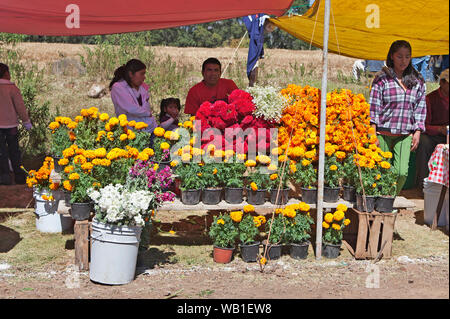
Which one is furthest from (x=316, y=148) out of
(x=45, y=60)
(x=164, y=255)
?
(x=45, y=60)

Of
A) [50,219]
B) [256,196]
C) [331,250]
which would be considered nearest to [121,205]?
[256,196]

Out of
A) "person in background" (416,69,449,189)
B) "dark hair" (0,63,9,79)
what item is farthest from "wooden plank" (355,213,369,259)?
"dark hair" (0,63,9,79)

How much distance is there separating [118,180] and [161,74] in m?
10.0

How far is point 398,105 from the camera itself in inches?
193

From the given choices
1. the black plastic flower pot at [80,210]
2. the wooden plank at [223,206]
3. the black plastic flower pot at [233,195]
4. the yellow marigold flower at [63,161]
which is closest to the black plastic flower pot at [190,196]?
the wooden plank at [223,206]

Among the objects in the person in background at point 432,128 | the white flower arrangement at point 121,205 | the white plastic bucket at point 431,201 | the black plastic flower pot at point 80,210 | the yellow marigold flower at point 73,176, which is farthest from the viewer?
the person in background at point 432,128

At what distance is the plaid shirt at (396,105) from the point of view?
4.88 meters

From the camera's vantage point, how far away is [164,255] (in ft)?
15.2

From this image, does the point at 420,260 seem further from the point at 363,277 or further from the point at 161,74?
the point at 161,74

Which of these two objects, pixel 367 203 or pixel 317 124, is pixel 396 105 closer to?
pixel 317 124

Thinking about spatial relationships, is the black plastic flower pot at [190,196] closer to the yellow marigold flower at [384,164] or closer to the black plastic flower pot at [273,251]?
the black plastic flower pot at [273,251]

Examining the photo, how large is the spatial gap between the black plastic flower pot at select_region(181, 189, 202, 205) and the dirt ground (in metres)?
0.53

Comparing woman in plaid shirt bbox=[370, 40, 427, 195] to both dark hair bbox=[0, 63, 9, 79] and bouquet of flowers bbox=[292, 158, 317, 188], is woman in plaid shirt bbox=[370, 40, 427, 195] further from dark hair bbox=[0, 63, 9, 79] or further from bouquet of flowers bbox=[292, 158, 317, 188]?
dark hair bbox=[0, 63, 9, 79]

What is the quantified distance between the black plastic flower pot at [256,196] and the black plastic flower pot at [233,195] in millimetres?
81
